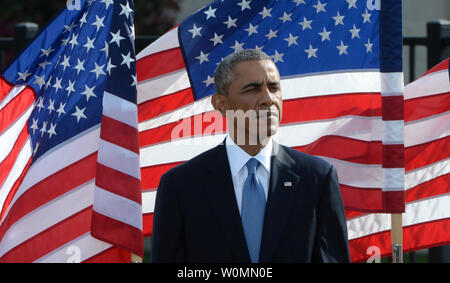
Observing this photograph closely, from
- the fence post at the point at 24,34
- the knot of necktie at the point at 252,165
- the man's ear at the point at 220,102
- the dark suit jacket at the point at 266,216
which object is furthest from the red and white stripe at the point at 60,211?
the fence post at the point at 24,34

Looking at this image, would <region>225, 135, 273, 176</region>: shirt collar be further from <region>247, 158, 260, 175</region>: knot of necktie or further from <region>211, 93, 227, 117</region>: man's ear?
<region>211, 93, 227, 117</region>: man's ear

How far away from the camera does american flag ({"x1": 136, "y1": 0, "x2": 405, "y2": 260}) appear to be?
525 centimetres

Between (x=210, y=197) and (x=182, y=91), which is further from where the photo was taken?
(x=182, y=91)

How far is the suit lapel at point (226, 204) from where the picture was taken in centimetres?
358

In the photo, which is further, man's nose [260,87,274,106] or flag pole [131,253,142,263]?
flag pole [131,253,142,263]

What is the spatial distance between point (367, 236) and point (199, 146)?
1.10 m

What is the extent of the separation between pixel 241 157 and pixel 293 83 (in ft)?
5.73

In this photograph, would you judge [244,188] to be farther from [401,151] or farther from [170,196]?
[401,151]

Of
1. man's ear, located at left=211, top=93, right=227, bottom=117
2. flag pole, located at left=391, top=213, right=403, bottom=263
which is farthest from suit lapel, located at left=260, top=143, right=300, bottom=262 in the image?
flag pole, located at left=391, top=213, right=403, bottom=263

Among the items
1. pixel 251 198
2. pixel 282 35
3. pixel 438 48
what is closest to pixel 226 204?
pixel 251 198

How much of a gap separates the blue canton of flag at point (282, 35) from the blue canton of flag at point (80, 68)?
45 cm

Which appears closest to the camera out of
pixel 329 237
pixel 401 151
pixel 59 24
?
pixel 329 237

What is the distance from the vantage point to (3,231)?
507 cm

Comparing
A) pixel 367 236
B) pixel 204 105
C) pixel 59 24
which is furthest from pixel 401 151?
pixel 59 24
